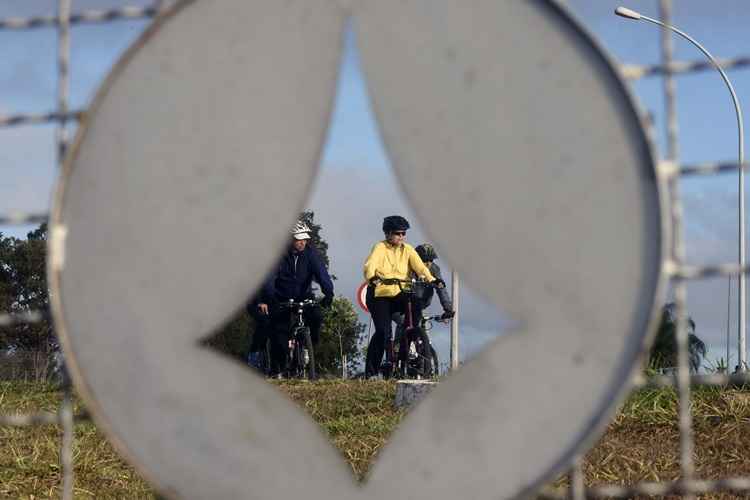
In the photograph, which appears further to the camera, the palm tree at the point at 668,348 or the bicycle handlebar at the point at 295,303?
the bicycle handlebar at the point at 295,303

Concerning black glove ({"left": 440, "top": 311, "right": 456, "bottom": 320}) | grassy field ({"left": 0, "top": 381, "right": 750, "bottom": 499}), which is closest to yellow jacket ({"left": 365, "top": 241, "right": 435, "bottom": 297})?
black glove ({"left": 440, "top": 311, "right": 456, "bottom": 320})

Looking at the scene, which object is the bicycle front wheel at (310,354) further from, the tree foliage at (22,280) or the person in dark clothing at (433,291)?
the tree foliage at (22,280)

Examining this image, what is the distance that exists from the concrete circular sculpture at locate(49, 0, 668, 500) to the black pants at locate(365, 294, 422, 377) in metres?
6.37

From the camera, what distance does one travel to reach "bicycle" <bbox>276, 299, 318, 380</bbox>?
8.75 m

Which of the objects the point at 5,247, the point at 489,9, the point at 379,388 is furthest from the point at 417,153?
the point at 5,247

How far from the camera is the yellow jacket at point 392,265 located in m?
8.12

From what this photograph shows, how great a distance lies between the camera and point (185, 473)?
187 cm

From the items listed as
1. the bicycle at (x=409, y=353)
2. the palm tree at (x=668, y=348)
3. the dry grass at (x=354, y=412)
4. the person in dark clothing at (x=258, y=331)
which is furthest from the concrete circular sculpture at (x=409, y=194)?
the bicycle at (x=409, y=353)

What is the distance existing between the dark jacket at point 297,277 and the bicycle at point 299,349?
0.67 ft

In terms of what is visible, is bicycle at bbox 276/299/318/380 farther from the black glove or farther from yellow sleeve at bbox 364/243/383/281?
the black glove

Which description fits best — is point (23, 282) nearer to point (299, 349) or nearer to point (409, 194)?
point (299, 349)

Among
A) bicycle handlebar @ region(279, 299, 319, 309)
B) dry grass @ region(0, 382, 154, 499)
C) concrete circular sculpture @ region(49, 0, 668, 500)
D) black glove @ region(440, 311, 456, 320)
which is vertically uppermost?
bicycle handlebar @ region(279, 299, 319, 309)

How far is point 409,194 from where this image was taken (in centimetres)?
184

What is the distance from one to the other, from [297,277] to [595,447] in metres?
4.64
